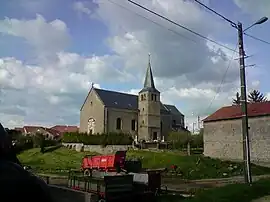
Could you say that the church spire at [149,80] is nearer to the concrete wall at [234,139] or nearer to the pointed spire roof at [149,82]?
the pointed spire roof at [149,82]

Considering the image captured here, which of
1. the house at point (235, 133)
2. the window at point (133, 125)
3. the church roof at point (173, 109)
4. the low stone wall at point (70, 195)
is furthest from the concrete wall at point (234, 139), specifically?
the church roof at point (173, 109)

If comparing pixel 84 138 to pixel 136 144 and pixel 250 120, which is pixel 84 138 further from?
pixel 250 120

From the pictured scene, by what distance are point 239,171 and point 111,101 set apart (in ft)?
155

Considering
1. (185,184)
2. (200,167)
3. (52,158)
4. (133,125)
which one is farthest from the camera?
(133,125)

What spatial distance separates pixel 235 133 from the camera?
41.9 metres

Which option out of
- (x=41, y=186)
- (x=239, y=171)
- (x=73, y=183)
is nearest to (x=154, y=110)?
(x=239, y=171)

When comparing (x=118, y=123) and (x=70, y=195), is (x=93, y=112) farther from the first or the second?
(x=70, y=195)

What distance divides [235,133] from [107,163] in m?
20.9

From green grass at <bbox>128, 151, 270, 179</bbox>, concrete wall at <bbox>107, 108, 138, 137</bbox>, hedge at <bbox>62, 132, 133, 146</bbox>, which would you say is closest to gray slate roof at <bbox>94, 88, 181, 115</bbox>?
concrete wall at <bbox>107, 108, 138, 137</bbox>

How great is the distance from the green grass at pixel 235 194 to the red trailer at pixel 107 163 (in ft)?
35.7

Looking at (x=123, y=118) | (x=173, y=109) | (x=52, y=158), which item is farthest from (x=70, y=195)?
(x=173, y=109)

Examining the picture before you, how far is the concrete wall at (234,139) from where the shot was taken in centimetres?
3881

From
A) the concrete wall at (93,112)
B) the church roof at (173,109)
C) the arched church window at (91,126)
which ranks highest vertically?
the church roof at (173,109)

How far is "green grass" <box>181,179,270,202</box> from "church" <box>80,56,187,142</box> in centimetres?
5887
